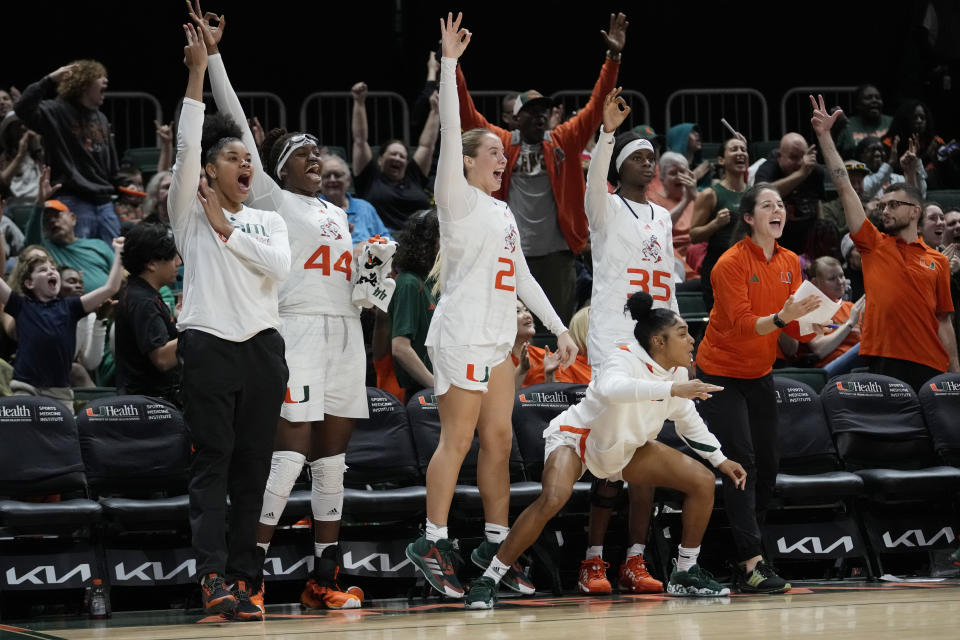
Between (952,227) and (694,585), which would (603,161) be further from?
(952,227)

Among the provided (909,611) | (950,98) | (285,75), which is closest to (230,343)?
(909,611)

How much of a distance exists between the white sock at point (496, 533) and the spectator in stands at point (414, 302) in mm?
1247

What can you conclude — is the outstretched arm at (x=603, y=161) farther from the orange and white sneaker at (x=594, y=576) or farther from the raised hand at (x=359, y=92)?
the raised hand at (x=359, y=92)

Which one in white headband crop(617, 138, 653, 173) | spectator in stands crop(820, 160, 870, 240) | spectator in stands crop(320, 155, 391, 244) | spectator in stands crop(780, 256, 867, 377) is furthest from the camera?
spectator in stands crop(820, 160, 870, 240)

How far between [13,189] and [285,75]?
3.40 meters

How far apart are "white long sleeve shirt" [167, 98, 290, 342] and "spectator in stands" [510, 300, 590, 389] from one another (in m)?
1.86

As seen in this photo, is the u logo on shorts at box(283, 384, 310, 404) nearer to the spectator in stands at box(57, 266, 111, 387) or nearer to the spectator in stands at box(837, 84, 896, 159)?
the spectator in stands at box(57, 266, 111, 387)

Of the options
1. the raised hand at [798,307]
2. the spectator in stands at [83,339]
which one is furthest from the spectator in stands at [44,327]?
the raised hand at [798,307]

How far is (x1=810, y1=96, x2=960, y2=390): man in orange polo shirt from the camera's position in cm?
705

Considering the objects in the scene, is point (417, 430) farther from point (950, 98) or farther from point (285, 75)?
point (950, 98)

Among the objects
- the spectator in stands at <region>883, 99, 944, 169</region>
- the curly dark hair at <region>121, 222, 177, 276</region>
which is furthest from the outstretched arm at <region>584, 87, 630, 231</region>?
the spectator in stands at <region>883, 99, 944, 169</region>

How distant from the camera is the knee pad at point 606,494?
6.02 meters

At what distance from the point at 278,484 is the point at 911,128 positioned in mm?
7640

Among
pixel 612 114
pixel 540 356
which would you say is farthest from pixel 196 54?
pixel 540 356
